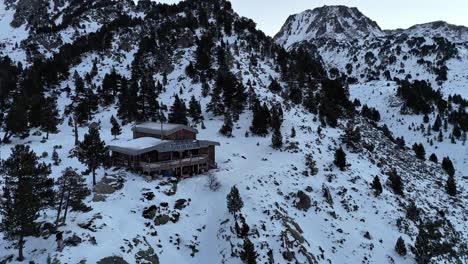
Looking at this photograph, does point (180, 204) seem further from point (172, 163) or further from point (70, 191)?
point (70, 191)

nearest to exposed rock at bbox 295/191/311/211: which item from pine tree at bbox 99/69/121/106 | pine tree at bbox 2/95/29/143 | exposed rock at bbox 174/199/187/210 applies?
exposed rock at bbox 174/199/187/210

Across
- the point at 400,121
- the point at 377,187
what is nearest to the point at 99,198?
the point at 377,187

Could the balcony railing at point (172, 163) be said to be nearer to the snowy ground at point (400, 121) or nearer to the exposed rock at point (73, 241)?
the exposed rock at point (73, 241)

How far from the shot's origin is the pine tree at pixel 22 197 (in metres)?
23.3

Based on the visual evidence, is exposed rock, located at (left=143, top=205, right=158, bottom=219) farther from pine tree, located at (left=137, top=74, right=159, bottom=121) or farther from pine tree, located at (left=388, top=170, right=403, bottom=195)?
pine tree, located at (left=137, top=74, right=159, bottom=121)

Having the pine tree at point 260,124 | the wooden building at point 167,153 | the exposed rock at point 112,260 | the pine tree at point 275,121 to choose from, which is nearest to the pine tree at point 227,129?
the pine tree at point 260,124

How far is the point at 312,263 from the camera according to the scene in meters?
30.0

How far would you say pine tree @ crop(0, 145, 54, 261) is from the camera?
76.5ft

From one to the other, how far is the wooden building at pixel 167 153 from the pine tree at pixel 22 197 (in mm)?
13316

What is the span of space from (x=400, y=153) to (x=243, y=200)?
140 feet

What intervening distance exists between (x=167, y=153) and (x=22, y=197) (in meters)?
19.7

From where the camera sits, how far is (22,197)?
76.8ft

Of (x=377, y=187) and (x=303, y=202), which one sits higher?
(x=377, y=187)

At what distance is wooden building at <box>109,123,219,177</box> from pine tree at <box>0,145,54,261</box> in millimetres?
13316
